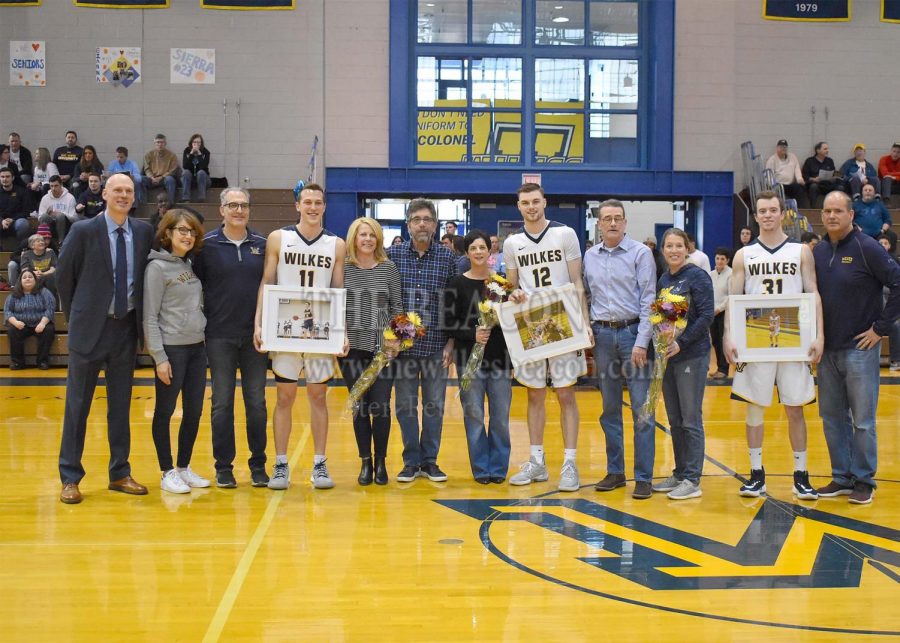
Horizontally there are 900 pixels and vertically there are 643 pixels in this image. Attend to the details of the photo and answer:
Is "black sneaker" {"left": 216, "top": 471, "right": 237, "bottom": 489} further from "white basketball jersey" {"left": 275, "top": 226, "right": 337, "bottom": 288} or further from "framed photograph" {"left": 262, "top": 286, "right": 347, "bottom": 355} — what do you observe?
"white basketball jersey" {"left": 275, "top": 226, "right": 337, "bottom": 288}

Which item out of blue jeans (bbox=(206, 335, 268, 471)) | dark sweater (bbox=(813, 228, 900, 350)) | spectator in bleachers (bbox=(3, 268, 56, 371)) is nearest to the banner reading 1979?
dark sweater (bbox=(813, 228, 900, 350))

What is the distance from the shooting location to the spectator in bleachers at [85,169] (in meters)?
15.9

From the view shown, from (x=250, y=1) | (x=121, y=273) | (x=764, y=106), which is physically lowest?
(x=121, y=273)

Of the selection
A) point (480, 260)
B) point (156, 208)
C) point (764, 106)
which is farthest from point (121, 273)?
point (764, 106)

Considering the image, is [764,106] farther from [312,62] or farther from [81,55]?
[81,55]

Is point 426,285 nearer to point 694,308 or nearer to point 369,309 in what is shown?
point 369,309

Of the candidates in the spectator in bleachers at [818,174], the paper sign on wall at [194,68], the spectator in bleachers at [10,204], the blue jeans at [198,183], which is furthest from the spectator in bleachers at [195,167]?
the spectator in bleachers at [818,174]

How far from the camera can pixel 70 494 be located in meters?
5.60

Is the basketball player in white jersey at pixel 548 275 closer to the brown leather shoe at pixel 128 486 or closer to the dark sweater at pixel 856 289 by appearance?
the dark sweater at pixel 856 289

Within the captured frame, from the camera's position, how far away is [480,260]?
19.8 feet

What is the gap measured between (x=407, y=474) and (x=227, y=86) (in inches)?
A: 507

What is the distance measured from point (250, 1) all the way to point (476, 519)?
14.1 m

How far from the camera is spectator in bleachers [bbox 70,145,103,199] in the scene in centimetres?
1585

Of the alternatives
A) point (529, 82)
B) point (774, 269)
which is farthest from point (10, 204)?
point (774, 269)
